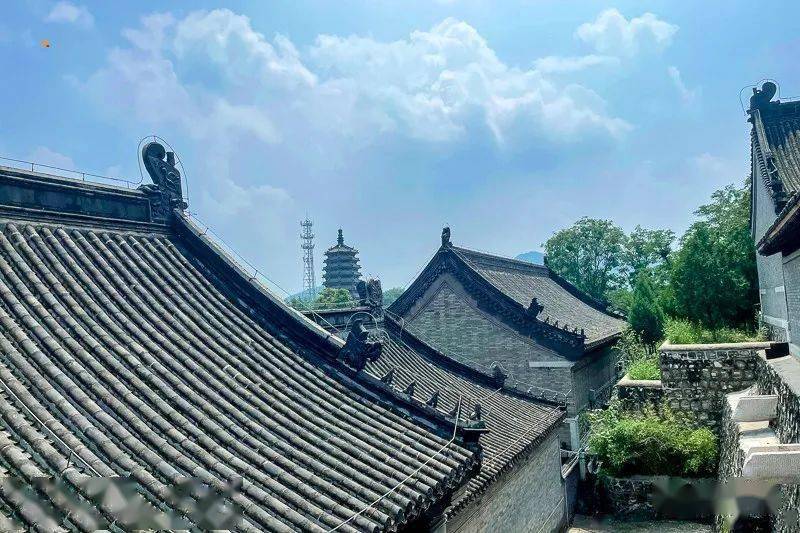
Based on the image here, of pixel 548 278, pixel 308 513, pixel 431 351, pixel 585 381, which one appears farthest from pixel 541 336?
pixel 308 513

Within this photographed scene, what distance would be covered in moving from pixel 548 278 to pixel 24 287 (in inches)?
1205

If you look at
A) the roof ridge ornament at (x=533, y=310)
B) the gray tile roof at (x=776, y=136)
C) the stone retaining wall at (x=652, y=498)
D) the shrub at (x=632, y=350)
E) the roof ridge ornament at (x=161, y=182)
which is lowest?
the stone retaining wall at (x=652, y=498)

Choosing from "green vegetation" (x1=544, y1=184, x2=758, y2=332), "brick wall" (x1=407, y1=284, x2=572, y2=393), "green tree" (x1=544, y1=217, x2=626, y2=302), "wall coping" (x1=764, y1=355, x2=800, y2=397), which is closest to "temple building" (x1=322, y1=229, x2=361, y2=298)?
"green tree" (x1=544, y1=217, x2=626, y2=302)

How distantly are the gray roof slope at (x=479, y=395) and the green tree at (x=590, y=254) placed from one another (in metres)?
44.1

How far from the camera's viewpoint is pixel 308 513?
210 inches

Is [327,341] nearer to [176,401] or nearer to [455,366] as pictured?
[176,401]

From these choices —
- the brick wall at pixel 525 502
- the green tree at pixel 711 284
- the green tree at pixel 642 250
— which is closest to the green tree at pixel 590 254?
the green tree at pixel 642 250

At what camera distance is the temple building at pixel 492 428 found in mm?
11219

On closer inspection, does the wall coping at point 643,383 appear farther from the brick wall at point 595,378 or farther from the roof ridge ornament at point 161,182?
the roof ridge ornament at point 161,182

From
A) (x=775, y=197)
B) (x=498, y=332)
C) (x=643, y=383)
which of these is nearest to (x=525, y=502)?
(x=643, y=383)

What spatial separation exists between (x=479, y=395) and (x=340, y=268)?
62.6m

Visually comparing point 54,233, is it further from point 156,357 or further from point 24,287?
point 156,357

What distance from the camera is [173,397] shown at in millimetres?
6281

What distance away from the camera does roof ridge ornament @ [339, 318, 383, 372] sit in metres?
7.83
